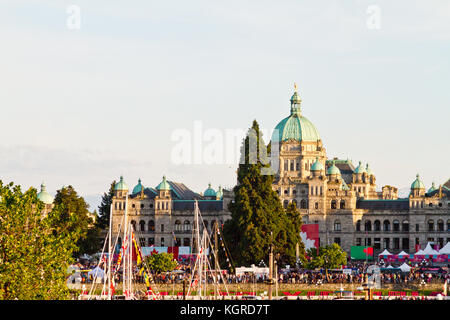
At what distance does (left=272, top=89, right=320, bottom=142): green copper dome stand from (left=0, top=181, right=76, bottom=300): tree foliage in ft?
405

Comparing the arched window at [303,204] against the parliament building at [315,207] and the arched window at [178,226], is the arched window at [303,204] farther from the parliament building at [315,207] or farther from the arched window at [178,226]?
the arched window at [178,226]

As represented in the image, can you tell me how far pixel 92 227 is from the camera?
510 ft

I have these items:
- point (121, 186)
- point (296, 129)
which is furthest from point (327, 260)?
point (121, 186)

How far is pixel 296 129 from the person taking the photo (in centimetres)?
17562

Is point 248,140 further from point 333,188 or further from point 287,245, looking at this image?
point 333,188

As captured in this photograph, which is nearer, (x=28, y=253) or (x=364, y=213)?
(x=28, y=253)

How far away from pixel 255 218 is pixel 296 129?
6339 centimetres

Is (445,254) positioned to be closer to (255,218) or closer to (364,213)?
(255,218)

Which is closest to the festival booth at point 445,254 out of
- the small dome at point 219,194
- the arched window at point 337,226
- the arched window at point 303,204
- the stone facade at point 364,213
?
the stone facade at point 364,213

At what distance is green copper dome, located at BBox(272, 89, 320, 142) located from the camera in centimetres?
17538

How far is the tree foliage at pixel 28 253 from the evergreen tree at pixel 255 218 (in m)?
58.8

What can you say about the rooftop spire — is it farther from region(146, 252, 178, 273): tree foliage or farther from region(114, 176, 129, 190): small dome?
region(146, 252, 178, 273): tree foliage

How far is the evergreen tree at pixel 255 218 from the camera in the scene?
111438 mm

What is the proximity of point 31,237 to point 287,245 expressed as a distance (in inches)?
2614
